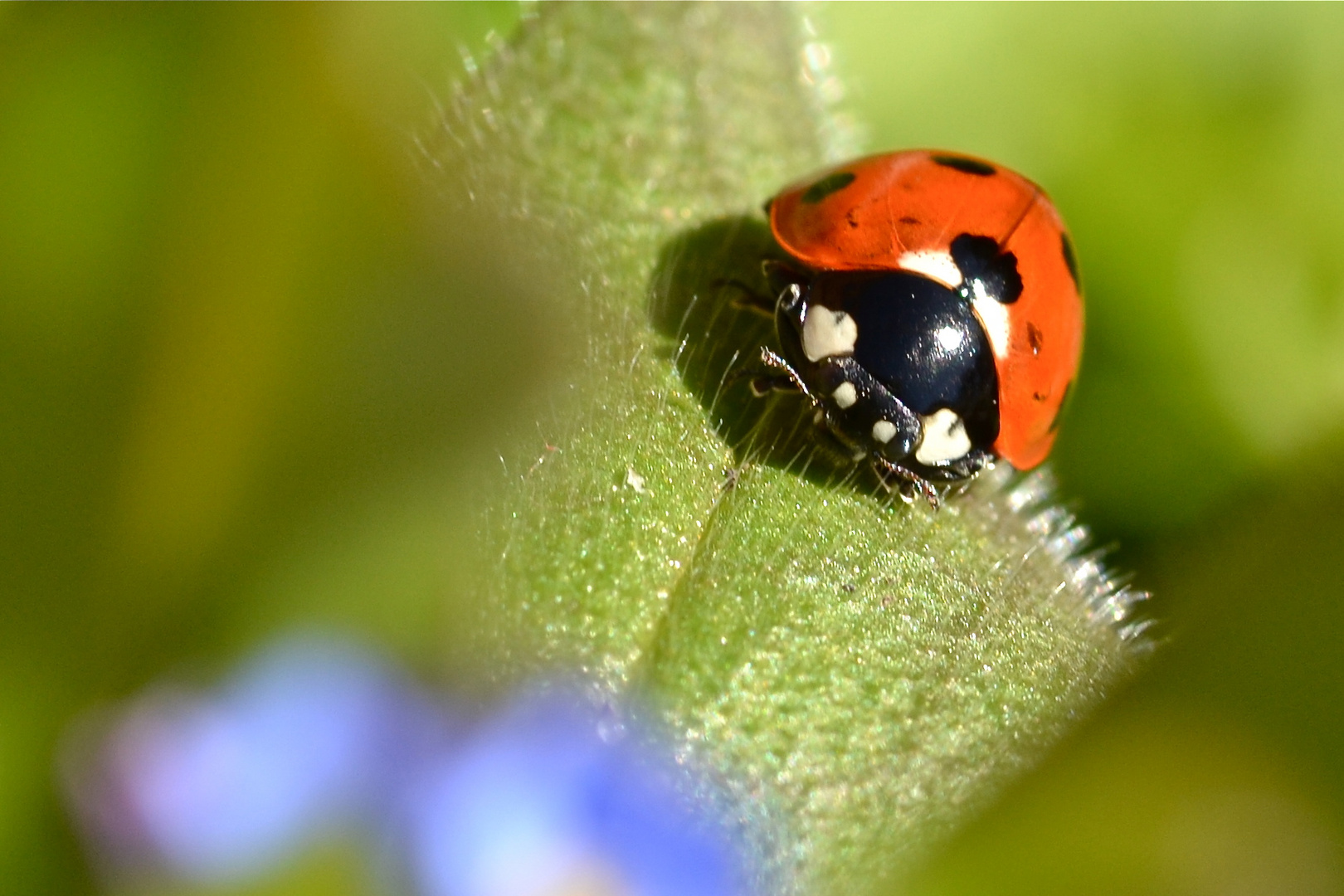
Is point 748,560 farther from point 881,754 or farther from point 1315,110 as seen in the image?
point 1315,110

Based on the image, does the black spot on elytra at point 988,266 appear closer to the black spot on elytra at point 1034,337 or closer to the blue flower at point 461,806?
the black spot on elytra at point 1034,337

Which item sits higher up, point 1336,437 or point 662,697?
point 662,697

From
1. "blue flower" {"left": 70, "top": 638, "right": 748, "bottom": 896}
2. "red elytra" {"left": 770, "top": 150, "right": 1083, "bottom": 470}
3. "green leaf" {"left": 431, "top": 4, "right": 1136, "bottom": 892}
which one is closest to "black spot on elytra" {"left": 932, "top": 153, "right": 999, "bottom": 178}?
"red elytra" {"left": 770, "top": 150, "right": 1083, "bottom": 470}

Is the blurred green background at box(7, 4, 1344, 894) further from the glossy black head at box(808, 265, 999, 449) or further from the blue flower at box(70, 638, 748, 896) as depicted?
the glossy black head at box(808, 265, 999, 449)

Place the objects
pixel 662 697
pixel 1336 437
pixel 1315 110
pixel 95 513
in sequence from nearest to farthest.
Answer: pixel 662 697
pixel 95 513
pixel 1336 437
pixel 1315 110

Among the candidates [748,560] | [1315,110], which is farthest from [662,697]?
[1315,110]

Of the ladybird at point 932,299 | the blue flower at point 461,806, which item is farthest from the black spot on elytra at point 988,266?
the blue flower at point 461,806
